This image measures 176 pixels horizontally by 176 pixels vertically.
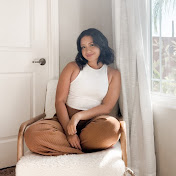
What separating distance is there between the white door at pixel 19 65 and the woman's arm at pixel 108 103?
25.0 inches

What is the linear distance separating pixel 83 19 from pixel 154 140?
124cm

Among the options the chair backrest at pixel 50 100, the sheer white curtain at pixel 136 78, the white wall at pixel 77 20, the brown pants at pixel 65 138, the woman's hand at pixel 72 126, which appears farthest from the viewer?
the white wall at pixel 77 20

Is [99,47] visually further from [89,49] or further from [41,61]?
[41,61]

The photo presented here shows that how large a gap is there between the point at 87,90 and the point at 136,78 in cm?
39

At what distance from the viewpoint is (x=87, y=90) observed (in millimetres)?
1764

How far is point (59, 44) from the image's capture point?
2.15 meters

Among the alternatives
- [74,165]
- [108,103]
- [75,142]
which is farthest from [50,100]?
[74,165]

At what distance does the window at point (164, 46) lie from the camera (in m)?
1.70

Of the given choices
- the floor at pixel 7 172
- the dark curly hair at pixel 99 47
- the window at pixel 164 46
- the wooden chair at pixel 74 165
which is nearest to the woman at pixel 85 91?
the dark curly hair at pixel 99 47

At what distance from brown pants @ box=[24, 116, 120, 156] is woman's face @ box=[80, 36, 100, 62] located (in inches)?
Result: 22.2

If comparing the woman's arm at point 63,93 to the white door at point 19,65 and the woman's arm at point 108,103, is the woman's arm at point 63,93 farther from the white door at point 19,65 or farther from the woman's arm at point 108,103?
the white door at point 19,65

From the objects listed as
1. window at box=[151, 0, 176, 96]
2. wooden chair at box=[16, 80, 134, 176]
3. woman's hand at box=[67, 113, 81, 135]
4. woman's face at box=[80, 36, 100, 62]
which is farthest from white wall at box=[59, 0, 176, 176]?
woman's hand at box=[67, 113, 81, 135]

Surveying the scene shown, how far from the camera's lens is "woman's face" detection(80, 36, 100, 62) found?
5.89 feet

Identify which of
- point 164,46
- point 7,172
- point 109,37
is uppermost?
point 109,37
